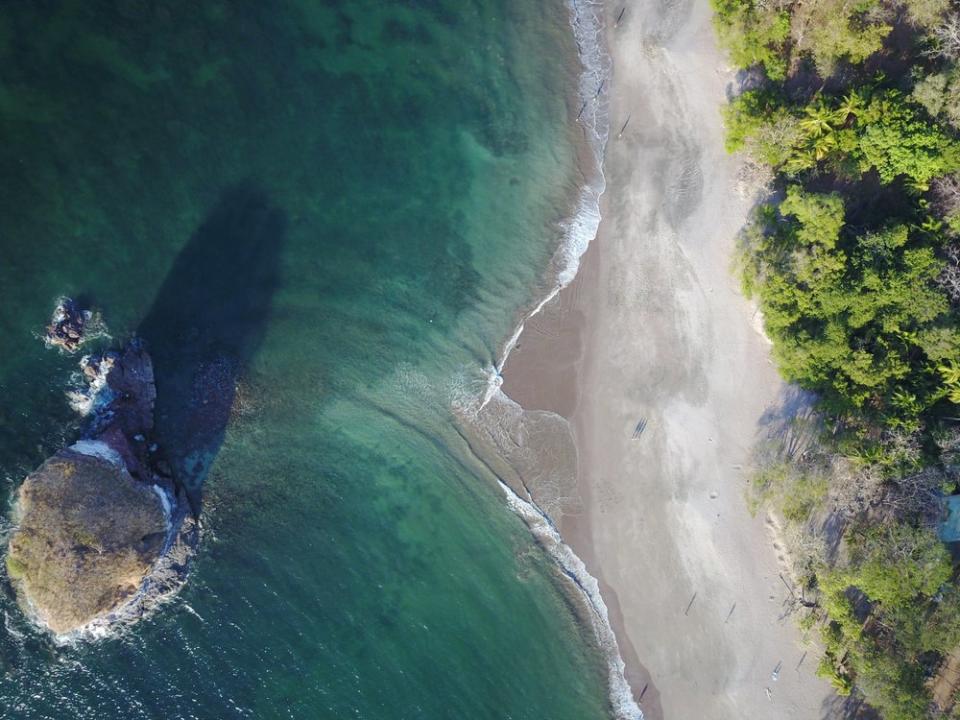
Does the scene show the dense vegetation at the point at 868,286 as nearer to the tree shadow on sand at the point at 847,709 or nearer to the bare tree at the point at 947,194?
the bare tree at the point at 947,194

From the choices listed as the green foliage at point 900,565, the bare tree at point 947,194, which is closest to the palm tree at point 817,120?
the bare tree at point 947,194

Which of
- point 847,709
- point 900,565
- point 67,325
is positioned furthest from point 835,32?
point 67,325

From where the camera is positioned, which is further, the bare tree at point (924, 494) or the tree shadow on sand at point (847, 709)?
the tree shadow on sand at point (847, 709)

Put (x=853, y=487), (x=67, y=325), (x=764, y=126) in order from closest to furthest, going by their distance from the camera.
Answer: (x=764, y=126) < (x=853, y=487) < (x=67, y=325)

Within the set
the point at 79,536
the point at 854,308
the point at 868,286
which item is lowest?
the point at 79,536

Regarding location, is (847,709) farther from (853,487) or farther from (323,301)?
(323,301)

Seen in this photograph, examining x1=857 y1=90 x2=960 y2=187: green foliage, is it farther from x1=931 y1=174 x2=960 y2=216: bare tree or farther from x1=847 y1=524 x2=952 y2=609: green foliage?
x1=847 y1=524 x2=952 y2=609: green foliage

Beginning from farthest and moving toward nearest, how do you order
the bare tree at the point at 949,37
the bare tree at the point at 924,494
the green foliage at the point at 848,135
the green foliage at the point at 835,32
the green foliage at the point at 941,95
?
the bare tree at the point at 924,494
the green foliage at the point at 835,32
the bare tree at the point at 949,37
the green foliage at the point at 848,135
the green foliage at the point at 941,95

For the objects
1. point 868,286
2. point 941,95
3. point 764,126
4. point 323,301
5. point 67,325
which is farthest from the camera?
point 323,301
